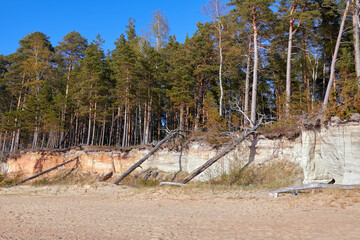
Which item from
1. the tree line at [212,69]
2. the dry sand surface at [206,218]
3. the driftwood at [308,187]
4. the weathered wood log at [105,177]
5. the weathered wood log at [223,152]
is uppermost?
the tree line at [212,69]

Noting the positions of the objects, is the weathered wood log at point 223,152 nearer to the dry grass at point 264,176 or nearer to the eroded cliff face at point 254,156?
the eroded cliff face at point 254,156

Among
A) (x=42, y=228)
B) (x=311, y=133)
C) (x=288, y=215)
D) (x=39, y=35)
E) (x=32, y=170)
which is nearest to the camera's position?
(x=42, y=228)

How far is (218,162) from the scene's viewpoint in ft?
57.4

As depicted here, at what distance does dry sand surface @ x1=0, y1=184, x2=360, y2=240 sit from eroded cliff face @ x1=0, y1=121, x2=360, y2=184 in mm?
2381

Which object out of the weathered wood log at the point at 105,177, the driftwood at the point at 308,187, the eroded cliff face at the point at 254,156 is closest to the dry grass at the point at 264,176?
the eroded cliff face at the point at 254,156

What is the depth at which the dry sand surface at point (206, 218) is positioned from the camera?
6.14 metres

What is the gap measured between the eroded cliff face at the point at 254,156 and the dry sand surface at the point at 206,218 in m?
2.38

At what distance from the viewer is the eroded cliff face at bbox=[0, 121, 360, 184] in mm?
11609

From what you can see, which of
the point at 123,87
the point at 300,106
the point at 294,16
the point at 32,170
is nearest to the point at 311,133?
the point at 300,106

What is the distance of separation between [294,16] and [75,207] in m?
20.2

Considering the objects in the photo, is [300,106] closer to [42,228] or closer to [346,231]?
[346,231]

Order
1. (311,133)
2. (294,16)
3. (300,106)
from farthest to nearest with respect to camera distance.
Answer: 1. (294,16)
2. (300,106)
3. (311,133)

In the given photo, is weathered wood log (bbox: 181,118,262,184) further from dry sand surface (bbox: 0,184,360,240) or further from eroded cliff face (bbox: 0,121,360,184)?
dry sand surface (bbox: 0,184,360,240)

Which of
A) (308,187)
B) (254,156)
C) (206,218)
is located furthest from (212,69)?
(206,218)
